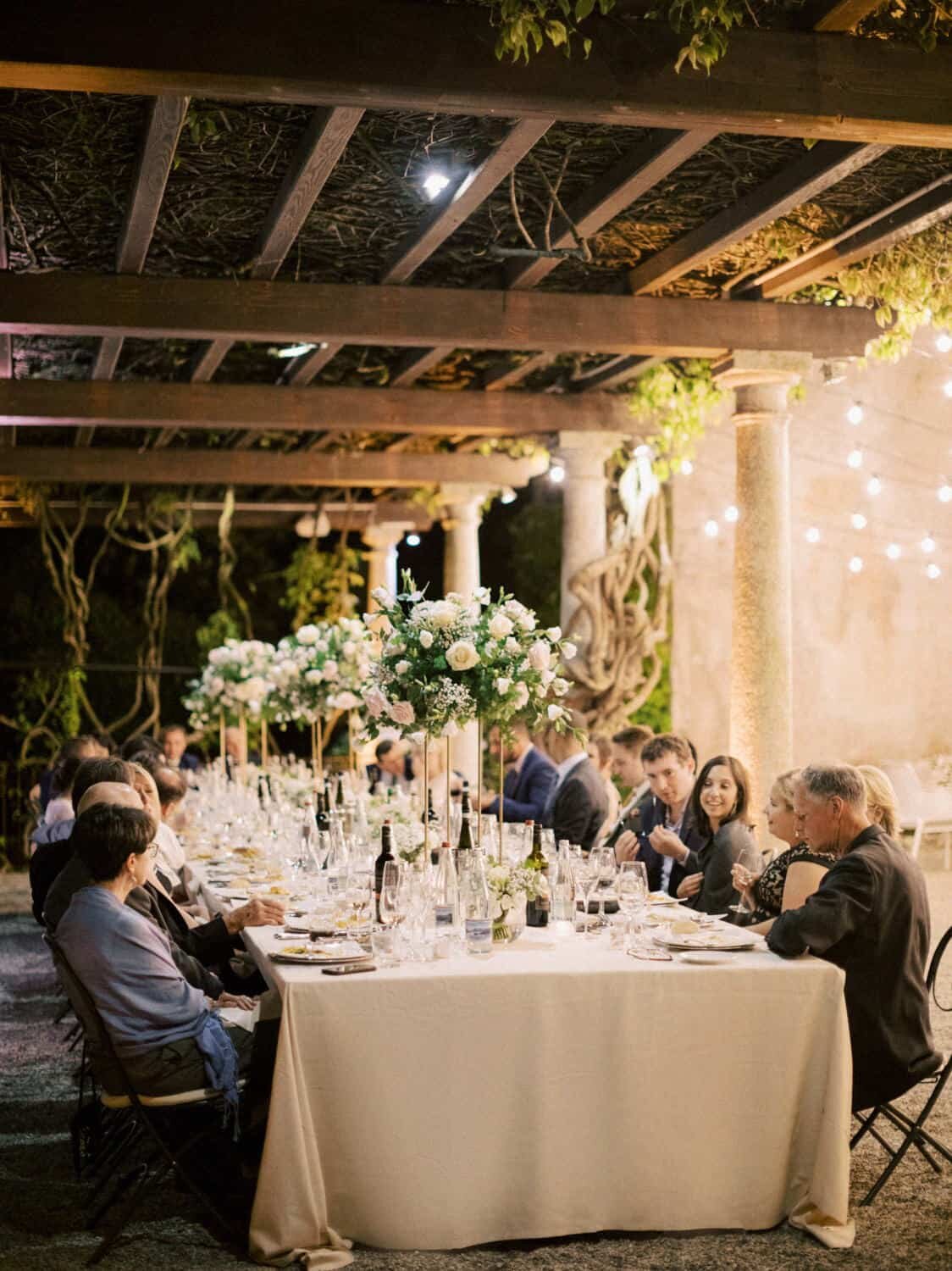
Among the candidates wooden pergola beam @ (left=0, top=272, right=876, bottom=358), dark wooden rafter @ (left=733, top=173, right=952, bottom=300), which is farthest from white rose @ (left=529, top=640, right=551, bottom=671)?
wooden pergola beam @ (left=0, top=272, right=876, bottom=358)

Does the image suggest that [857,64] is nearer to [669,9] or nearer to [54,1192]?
[669,9]

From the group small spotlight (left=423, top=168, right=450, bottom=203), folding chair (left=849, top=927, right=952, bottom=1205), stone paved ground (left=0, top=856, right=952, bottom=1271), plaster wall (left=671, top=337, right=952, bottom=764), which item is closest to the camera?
stone paved ground (left=0, top=856, right=952, bottom=1271)

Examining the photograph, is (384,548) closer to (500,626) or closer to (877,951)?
(500,626)

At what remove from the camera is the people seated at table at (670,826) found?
5613mm

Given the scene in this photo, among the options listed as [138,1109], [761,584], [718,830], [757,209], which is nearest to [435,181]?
[757,209]

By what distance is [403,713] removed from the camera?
4668mm

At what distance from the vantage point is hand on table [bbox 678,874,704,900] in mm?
5387

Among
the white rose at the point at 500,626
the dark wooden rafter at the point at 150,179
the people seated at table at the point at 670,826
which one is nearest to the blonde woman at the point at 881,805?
the people seated at table at the point at 670,826

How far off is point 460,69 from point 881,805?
2384 millimetres

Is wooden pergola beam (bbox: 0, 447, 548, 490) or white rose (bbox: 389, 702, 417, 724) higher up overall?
wooden pergola beam (bbox: 0, 447, 548, 490)

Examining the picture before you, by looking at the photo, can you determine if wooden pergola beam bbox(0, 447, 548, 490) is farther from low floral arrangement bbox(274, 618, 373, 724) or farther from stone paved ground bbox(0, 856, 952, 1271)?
stone paved ground bbox(0, 856, 952, 1271)

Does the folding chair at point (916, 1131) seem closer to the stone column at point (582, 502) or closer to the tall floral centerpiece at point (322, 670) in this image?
the tall floral centerpiece at point (322, 670)

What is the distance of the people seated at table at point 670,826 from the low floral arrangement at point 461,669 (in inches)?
41.0

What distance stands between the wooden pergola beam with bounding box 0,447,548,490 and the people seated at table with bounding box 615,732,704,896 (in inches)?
219
